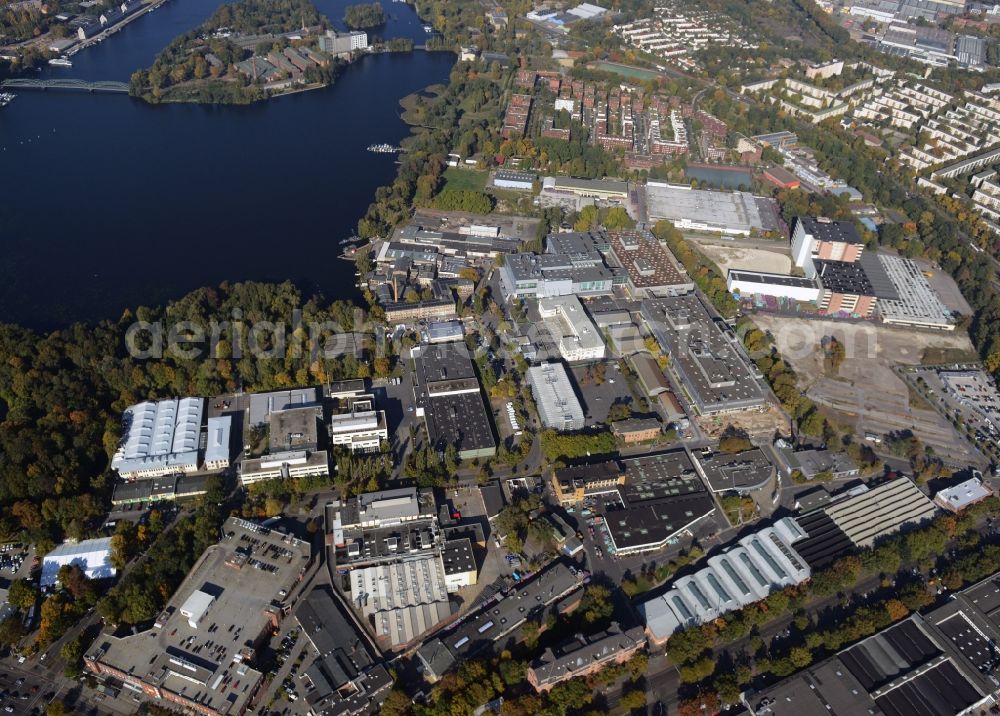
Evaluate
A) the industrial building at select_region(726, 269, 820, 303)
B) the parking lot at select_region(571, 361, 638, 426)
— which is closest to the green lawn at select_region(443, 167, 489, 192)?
the industrial building at select_region(726, 269, 820, 303)

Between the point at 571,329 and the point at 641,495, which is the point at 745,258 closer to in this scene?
the point at 571,329

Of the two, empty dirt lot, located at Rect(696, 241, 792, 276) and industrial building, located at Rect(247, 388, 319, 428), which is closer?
industrial building, located at Rect(247, 388, 319, 428)

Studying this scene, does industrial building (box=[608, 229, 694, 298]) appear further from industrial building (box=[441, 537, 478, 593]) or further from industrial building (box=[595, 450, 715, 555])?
industrial building (box=[441, 537, 478, 593])

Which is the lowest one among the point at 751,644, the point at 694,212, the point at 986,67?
the point at 751,644

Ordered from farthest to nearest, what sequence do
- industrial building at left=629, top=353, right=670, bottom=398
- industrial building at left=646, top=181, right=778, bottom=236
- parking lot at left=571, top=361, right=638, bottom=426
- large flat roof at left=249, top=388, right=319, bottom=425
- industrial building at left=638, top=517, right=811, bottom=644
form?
industrial building at left=646, top=181, right=778, bottom=236
industrial building at left=629, top=353, right=670, bottom=398
parking lot at left=571, top=361, right=638, bottom=426
large flat roof at left=249, top=388, right=319, bottom=425
industrial building at left=638, top=517, right=811, bottom=644

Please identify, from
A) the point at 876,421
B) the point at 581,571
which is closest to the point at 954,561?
the point at 876,421

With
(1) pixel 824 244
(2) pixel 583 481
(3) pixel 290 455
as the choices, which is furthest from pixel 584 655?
(1) pixel 824 244

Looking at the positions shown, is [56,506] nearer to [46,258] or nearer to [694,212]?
[46,258]
